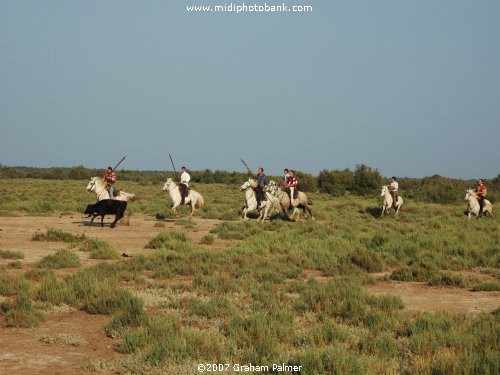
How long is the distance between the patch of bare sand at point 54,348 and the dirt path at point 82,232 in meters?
5.80

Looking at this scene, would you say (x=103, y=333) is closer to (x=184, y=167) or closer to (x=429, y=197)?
(x=184, y=167)

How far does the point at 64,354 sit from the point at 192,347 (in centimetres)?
169

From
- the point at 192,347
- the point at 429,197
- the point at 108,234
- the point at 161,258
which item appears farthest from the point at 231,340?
the point at 429,197

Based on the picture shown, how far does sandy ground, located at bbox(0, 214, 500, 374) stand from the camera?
Result: 23.4ft

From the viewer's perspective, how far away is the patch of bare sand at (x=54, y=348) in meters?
6.91

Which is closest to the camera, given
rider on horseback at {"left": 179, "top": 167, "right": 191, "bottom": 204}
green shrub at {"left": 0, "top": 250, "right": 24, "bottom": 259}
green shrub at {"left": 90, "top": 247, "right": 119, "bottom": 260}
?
green shrub at {"left": 0, "top": 250, "right": 24, "bottom": 259}

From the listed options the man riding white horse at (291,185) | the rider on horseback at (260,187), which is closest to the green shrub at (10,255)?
the rider on horseback at (260,187)

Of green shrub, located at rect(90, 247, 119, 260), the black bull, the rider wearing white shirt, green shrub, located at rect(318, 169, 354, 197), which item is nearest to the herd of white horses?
the black bull

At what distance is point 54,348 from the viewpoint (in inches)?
302

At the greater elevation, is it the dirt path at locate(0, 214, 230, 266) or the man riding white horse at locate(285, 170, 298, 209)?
the man riding white horse at locate(285, 170, 298, 209)

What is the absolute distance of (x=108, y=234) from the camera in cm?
2103

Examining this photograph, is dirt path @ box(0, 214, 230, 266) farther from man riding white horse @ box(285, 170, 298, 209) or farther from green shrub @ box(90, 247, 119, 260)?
man riding white horse @ box(285, 170, 298, 209)

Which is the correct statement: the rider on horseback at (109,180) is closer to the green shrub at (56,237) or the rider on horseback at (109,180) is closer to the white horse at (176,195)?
the white horse at (176,195)

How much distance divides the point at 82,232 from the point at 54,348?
14.3 meters
